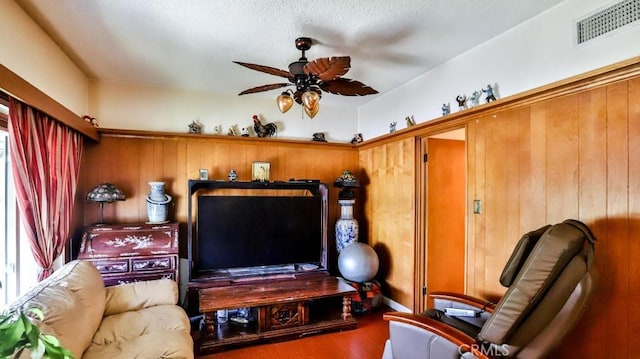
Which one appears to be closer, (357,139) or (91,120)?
(91,120)

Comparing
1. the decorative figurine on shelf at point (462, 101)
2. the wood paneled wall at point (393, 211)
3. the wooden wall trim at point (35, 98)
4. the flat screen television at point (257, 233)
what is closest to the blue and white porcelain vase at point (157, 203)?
the flat screen television at point (257, 233)

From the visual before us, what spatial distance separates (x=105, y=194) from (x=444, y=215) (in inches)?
140

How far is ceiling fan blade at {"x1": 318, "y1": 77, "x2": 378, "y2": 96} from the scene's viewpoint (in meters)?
2.45

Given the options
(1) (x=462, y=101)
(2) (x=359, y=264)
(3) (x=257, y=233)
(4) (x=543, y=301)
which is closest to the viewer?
(4) (x=543, y=301)

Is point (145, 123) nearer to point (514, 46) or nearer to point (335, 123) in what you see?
point (335, 123)

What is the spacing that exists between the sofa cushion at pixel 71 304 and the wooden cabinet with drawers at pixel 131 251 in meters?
0.82

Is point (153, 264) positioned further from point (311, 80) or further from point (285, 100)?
point (311, 80)

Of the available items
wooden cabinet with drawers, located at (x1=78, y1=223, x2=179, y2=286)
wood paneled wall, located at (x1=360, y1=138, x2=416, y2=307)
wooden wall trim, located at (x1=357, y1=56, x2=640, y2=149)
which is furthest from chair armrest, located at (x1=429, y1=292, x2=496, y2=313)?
wooden cabinet with drawers, located at (x1=78, y1=223, x2=179, y2=286)

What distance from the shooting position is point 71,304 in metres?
1.83

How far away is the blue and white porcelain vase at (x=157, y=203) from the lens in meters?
3.51

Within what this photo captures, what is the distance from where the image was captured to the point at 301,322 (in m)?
3.17

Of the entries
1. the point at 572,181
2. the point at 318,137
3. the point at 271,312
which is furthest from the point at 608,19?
the point at 271,312

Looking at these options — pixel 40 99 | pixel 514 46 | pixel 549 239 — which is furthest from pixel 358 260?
pixel 40 99

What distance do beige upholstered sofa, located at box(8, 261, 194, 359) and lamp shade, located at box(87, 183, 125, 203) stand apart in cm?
99
